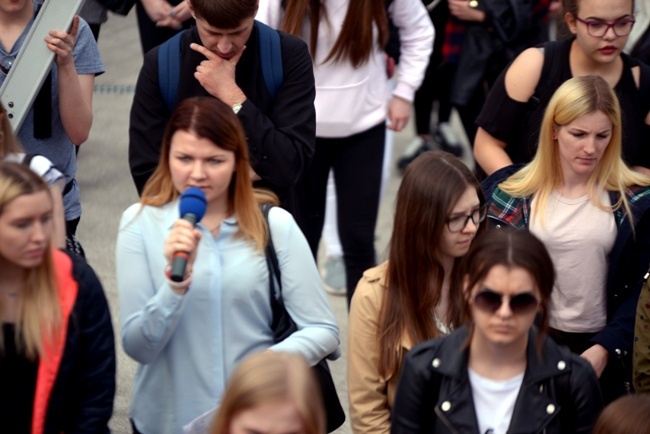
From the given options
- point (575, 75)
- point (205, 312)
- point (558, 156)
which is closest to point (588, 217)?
point (558, 156)

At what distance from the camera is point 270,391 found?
10.5 feet

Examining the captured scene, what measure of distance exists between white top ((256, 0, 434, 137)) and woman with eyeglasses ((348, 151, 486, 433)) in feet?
4.75

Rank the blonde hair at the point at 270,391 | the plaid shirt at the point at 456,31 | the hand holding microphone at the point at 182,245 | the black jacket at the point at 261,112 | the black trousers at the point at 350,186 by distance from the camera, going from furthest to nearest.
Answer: the plaid shirt at the point at 456,31 → the black trousers at the point at 350,186 → the black jacket at the point at 261,112 → the hand holding microphone at the point at 182,245 → the blonde hair at the point at 270,391

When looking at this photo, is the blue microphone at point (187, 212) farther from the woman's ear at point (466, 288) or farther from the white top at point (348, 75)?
the white top at point (348, 75)

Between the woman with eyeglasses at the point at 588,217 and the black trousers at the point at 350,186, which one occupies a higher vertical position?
the woman with eyeglasses at the point at 588,217

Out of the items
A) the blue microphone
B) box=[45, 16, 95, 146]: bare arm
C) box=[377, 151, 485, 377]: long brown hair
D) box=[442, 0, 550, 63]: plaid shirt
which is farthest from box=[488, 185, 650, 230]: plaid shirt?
box=[442, 0, 550, 63]: plaid shirt

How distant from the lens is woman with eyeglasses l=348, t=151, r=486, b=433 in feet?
12.6

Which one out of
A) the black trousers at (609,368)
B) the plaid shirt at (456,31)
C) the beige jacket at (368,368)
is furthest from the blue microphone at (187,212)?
the plaid shirt at (456,31)

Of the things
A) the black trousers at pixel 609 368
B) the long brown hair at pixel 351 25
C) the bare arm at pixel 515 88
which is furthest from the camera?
the long brown hair at pixel 351 25

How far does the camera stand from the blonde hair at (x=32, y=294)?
11.1 feet

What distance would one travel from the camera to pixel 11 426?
344 centimetres

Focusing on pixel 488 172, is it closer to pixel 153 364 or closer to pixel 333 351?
pixel 333 351

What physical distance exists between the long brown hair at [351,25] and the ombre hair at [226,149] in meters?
1.37

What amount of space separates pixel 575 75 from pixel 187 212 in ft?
6.30
